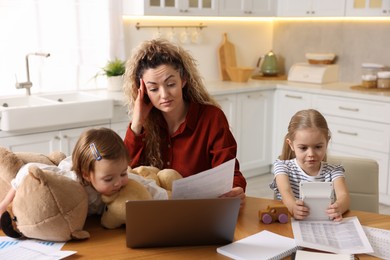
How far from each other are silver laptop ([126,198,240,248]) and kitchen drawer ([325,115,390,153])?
276cm

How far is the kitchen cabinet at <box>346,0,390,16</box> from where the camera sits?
4104mm

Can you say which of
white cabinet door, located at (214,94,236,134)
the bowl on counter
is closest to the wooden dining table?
white cabinet door, located at (214,94,236,134)

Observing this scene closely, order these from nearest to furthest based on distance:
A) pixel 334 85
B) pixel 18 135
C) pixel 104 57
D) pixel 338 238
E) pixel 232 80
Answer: pixel 338 238 → pixel 18 135 → pixel 104 57 → pixel 334 85 → pixel 232 80

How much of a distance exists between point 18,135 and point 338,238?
2257 mm

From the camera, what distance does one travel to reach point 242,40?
16.6 feet

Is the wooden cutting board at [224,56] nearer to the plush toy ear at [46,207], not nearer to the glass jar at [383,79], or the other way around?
the glass jar at [383,79]

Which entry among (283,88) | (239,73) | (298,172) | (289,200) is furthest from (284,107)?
(289,200)

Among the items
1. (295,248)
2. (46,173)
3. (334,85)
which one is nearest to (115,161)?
(46,173)

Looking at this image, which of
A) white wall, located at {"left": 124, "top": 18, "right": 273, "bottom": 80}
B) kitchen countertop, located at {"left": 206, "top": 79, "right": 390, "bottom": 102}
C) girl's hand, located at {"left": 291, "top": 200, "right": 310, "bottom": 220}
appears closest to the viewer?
girl's hand, located at {"left": 291, "top": 200, "right": 310, "bottom": 220}

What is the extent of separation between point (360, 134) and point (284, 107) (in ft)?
2.59

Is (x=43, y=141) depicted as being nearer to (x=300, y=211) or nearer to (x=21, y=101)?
(x=21, y=101)

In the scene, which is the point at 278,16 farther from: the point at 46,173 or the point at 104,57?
the point at 46,173

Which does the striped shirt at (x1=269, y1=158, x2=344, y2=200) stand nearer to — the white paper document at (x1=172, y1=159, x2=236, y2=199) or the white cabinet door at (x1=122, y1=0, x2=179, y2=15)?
the white paper document at (x1=172, y1=159, x2=236, y2=199)

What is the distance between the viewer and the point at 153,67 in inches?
77.6
